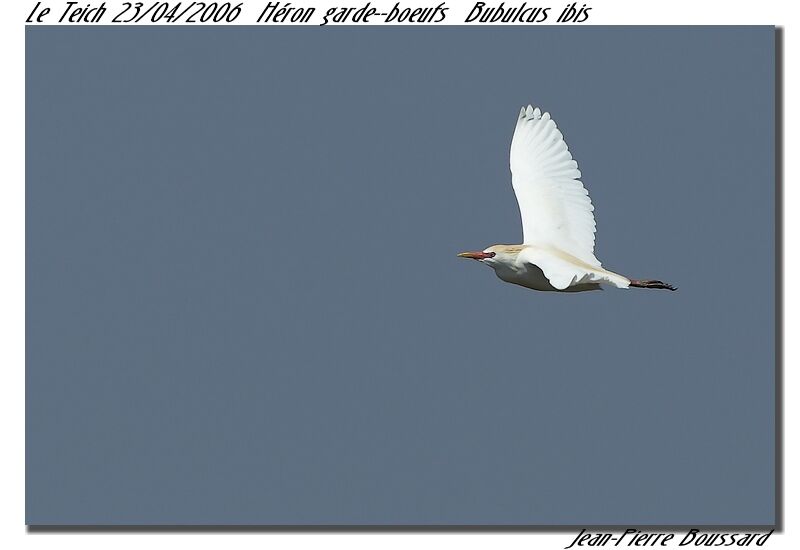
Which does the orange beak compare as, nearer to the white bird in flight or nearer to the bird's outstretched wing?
the white bird in flight

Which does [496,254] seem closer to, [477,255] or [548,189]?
[477,255]

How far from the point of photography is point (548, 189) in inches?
585

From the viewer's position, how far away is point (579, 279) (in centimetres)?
1295

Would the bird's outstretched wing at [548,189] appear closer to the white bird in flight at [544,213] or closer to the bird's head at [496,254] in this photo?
the white bird in flight at [544,213]

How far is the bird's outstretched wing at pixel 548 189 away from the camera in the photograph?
14.6 m

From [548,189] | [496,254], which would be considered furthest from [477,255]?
[548,189]

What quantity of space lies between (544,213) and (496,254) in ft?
3.51

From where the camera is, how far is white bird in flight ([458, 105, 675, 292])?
1379 cm

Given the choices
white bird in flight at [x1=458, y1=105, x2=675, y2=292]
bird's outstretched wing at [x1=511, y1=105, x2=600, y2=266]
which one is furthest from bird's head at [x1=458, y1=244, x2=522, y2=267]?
bird's outstretched wing at [x1=511, y1=105, x2=600, y2=266]

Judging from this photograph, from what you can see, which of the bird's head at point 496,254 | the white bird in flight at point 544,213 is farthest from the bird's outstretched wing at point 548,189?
the bird's head at point 496,254
